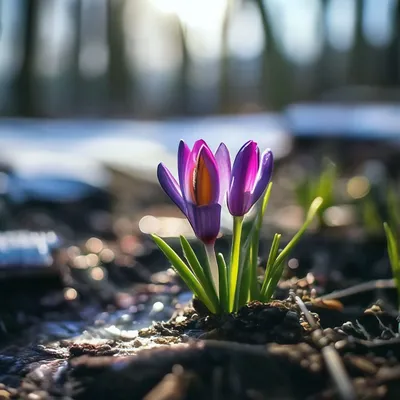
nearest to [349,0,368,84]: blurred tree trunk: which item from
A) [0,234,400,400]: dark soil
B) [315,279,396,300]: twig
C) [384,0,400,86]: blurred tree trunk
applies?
[384,0,400,86]: blurred tree trunk

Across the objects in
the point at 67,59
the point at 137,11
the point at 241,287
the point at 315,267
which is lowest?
the point at 315,267

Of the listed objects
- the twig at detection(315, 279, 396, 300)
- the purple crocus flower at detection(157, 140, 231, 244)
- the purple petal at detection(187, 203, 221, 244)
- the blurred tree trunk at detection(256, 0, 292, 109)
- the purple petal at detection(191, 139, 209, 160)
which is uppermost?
the blurred tree trunk at detection(256, 0, 292, 109)

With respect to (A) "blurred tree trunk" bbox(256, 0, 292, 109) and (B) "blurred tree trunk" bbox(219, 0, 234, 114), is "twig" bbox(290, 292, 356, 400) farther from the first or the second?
(B) "blurred tree trunk" bbox(219, 0, 234, 114)

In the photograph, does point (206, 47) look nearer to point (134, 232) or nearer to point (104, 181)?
point (104, 181)

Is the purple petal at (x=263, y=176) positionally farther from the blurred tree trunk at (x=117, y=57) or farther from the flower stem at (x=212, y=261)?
the blurred tree trunk at (x=117, y=57)

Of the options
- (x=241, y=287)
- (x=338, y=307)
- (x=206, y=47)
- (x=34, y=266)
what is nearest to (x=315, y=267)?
(x=338, y=307)

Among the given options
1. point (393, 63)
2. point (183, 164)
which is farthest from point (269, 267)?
point (393, 63)
